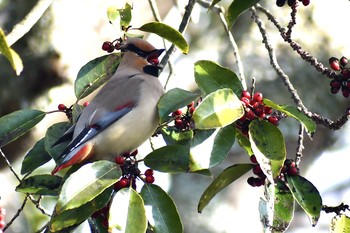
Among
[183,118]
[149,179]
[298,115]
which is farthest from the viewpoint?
[183,118]

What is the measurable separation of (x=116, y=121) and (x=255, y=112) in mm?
643

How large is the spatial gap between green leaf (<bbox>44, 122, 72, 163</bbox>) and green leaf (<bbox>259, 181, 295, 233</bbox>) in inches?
27.8

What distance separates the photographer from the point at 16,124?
2.77 m

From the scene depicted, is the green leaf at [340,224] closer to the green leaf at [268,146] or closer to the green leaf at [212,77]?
the green leaf at [268,146]

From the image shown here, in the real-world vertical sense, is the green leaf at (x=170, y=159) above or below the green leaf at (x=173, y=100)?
below

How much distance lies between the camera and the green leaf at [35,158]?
2758 mm

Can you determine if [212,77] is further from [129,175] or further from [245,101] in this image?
[129,175]

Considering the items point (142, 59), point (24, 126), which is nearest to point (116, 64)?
point (142, 59)

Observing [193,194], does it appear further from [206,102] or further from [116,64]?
[206,102]

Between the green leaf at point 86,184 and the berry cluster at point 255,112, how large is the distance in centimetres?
37

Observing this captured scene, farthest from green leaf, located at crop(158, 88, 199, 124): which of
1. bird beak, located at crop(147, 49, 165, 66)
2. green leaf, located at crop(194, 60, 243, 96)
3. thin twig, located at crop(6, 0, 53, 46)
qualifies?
thin twig, located at crop(6, 0, 53, 46)

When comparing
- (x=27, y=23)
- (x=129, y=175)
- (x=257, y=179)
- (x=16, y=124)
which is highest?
(x=27, y=23)

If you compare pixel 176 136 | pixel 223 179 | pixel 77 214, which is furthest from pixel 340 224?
pixel 77 214

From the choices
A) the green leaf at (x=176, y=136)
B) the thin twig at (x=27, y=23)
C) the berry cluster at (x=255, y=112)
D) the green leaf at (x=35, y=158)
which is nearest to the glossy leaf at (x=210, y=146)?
the berry cluster at (x=255, y=112)
